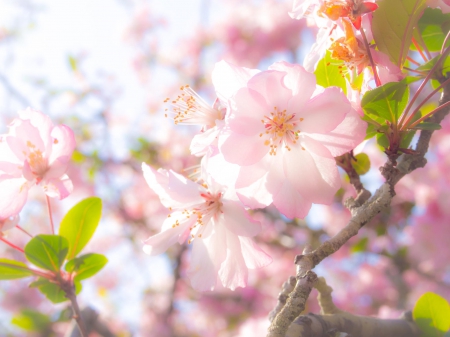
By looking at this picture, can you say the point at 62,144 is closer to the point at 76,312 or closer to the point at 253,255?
the point at 76,312

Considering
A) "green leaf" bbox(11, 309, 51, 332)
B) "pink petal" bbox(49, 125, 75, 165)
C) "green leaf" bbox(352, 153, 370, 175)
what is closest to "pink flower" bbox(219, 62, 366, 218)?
Answer: "green leaf" bbox(352, 153, 370, 175)

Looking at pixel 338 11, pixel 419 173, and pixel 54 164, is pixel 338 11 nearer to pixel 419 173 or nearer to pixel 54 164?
pixel 54 164

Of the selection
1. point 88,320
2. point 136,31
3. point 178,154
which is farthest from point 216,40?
point 88,320

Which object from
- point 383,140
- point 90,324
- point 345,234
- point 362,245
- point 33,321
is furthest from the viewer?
point 362,245

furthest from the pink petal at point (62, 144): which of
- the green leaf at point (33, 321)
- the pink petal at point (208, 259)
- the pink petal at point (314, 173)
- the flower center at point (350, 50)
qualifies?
the green leaf at point (33, 321)

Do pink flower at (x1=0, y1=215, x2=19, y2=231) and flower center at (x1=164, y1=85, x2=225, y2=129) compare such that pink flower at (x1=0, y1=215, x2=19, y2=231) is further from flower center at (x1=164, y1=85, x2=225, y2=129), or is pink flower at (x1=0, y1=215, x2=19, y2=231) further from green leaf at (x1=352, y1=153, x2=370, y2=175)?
green leaf at (x1=352, y1=153, x2=370, y2=175)

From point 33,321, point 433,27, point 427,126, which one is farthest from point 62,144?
point 33,321
